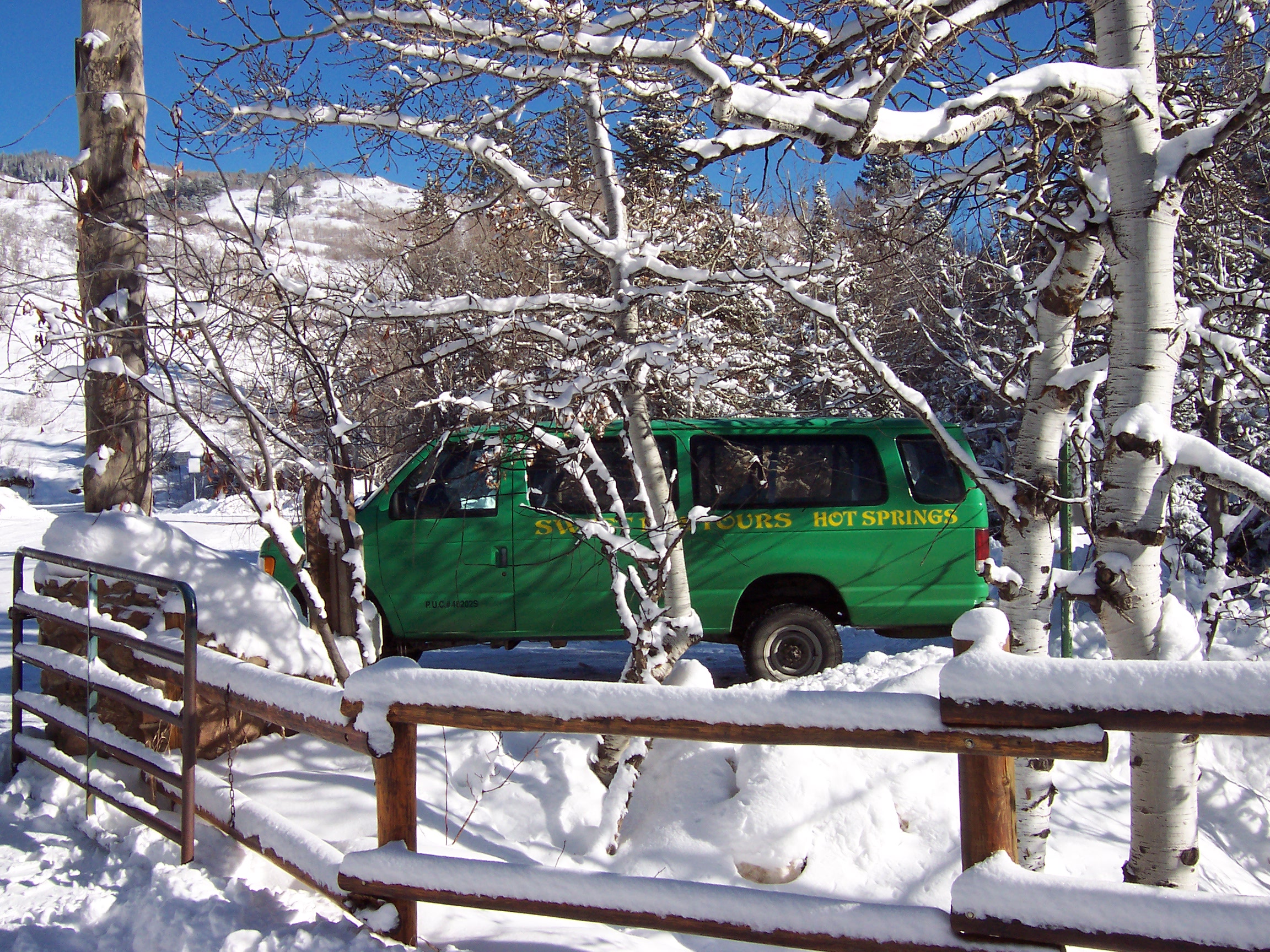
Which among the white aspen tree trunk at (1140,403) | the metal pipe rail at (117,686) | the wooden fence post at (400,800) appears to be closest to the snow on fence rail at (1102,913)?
the wooden fence post at (400,800)

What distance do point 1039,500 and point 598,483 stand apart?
354 centimetres

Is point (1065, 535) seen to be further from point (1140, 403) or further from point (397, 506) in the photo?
point (397, 506)

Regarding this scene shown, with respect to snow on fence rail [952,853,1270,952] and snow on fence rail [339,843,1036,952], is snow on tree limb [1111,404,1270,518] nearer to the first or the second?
snow on fence rail [952,853,1270,952]

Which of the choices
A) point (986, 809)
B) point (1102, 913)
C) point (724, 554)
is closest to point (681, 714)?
point (986, 809)

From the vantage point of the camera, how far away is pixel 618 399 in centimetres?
480

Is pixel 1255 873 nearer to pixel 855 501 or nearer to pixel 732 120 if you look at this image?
pixel 855 501

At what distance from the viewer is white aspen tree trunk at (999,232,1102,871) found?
4.04 meters

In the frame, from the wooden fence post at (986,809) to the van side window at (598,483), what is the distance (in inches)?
177

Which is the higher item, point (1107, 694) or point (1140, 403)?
point (1140, 403)

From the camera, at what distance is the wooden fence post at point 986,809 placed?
2113mm

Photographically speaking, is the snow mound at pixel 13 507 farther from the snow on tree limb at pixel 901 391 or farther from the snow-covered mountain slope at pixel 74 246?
the snow on tree limb at pixel 901 391

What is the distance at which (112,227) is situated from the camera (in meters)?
4.09

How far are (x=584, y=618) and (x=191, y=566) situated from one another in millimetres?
3110

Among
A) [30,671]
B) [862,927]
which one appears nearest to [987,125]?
[862,927]
